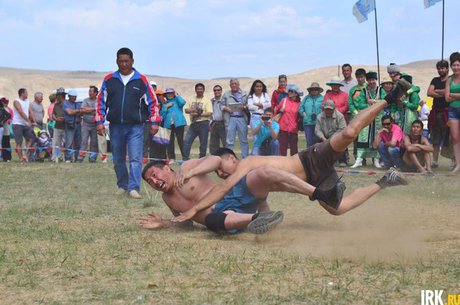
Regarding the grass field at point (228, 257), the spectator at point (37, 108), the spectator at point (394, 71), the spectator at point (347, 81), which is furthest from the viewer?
the spectator at point (37, 108)

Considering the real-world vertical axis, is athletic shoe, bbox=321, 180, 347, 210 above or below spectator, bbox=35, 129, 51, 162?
above

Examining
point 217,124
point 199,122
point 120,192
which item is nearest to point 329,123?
point 217,124

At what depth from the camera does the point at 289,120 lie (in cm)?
1557

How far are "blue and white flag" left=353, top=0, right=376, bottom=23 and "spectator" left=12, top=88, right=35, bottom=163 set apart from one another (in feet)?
29.5

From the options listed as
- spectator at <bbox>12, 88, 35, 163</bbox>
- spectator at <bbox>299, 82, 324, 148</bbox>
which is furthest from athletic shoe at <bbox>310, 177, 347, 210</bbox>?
spectator at <bbox>12, 88, 35, 163</bbox>

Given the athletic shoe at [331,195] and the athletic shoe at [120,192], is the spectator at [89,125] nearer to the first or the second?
the athletic shoe at [120,192]

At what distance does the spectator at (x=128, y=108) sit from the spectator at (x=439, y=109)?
5.91m

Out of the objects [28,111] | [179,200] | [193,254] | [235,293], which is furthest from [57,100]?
[235,293]

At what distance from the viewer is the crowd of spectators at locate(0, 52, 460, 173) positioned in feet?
45.0

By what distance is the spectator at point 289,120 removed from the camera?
1555cm

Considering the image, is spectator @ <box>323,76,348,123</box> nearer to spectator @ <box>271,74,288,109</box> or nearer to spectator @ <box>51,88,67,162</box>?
spectator @ <box>271,74,288,109</box>

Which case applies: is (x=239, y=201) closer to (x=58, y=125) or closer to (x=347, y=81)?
(x=347, y=81)

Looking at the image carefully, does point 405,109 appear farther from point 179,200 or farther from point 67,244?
point 67,244

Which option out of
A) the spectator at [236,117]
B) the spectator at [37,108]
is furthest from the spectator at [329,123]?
the spectator at [37,108]
